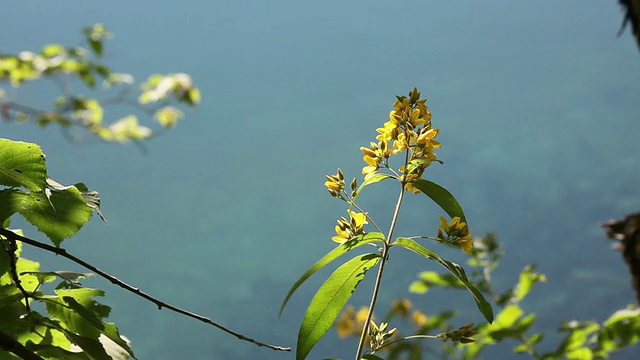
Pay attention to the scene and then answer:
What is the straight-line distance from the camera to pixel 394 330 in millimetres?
478

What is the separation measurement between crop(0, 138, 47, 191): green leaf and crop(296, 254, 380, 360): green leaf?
195mm

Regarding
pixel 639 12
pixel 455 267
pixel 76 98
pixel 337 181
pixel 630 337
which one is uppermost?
pixel 76 98

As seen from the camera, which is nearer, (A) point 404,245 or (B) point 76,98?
(A) point 404,245

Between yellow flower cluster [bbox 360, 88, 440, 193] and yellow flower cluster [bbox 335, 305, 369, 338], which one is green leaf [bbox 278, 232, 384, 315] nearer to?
yellow flower cluster [bbox 360, 88, 440, 193]

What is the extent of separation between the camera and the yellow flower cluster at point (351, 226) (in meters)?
0.51

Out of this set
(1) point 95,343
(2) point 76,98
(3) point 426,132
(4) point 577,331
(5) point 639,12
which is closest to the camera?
(1) point 95,343

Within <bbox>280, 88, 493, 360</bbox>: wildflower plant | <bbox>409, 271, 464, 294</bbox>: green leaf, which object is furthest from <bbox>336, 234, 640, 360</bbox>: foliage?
<bbox>280, 88, 493, 360</bbox>: wildflower plant

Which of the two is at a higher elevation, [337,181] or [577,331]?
[577,331]

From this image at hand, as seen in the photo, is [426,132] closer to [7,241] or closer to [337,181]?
[337,181]

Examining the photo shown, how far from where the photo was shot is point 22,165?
14.9 inches

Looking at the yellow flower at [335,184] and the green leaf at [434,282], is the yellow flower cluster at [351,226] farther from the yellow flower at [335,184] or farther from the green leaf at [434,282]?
the green leaf at [434,282]

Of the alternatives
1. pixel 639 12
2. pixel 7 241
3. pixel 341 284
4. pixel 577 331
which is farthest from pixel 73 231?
pixel 577 331

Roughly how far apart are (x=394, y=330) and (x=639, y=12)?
1.07 metres

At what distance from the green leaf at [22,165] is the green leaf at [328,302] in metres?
0.20
